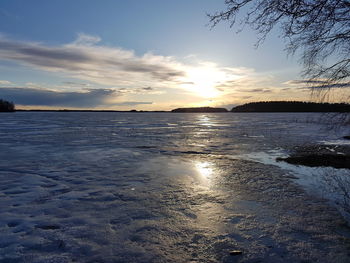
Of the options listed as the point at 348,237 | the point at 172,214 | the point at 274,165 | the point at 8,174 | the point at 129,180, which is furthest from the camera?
the point at 274,165

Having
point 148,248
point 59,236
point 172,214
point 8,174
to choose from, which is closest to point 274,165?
point 172,214

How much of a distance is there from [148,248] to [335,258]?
291 centimetres

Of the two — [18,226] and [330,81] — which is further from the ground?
[330,81]

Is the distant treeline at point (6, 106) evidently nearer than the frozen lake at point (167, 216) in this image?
No

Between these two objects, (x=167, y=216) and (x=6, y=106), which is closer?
(x=167, y=216)

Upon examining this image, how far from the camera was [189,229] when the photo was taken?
4660 millimetres

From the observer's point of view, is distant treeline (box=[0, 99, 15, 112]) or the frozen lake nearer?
the frozen lake

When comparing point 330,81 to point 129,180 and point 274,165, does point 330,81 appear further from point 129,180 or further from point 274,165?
point 274,165

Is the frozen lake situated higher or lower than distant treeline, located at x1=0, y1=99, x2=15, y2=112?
lower

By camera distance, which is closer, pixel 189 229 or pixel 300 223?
pixel 189 229

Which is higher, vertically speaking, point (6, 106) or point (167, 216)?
point (6, 106)

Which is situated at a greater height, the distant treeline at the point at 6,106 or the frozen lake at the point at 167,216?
the distant treeline at the point at 6,106

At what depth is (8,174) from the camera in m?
8.67

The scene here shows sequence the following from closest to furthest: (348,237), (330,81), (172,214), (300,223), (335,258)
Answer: (335,258), (330,81), (348,237), (300,223), (172,214)
